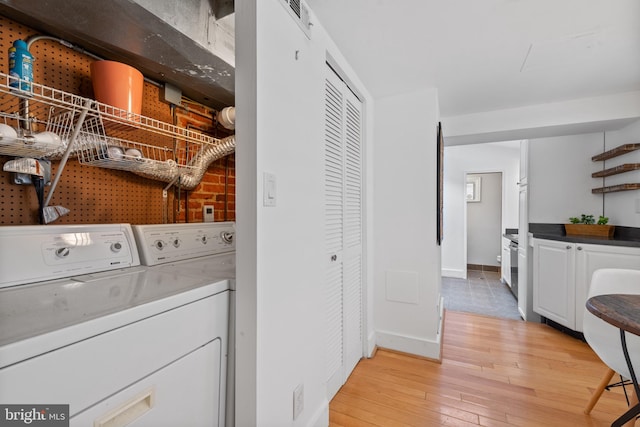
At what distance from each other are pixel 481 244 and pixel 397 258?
4368mm

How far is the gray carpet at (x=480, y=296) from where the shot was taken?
345 cm

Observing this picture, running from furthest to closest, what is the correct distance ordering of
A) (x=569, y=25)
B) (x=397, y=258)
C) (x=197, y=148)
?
(x=397, y=258), (x=197, y=148), (x=569, y=25)

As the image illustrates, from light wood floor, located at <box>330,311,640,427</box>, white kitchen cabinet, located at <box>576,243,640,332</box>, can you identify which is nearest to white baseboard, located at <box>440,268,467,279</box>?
light wood floor, located at <box>330,311,640,427</box>

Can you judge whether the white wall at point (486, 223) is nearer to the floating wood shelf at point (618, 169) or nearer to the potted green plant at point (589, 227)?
the potted green plant at point (589, 227)

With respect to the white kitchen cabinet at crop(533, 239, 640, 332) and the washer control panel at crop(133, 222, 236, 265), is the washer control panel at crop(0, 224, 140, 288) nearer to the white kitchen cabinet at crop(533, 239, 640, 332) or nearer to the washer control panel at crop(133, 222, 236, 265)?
the washer control panel at crop(133, 222, 236, 265)

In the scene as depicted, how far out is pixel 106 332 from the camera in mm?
629

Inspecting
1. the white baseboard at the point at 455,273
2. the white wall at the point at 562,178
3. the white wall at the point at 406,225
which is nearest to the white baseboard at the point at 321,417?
the white wall at the point at 406,225

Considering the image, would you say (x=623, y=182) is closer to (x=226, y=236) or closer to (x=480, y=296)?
(x=480, y=296)

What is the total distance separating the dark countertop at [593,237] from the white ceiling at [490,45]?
1278 mm

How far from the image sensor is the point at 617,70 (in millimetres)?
2018

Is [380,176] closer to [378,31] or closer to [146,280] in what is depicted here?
[378,31]

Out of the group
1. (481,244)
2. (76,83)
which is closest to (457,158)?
(481,244)

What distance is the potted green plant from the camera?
8.87 feet

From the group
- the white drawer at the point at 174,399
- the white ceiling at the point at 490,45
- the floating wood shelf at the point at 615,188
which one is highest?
the white ceiling at the point at 490,45
